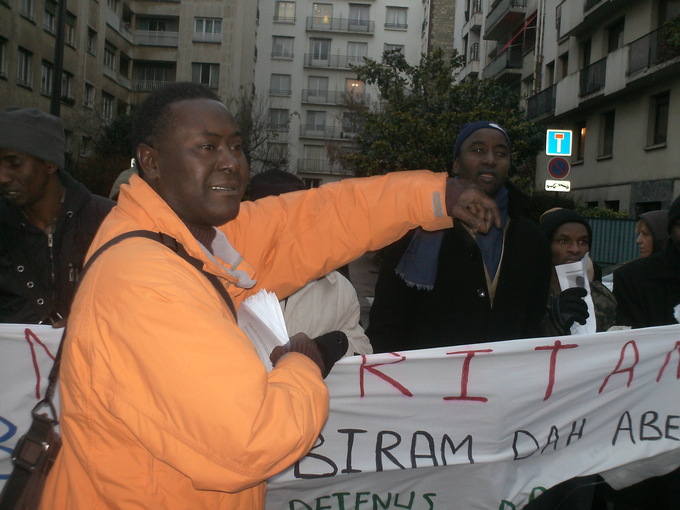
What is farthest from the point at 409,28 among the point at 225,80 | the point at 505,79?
the point at 505,79

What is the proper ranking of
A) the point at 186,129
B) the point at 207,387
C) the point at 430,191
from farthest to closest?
the point at 430,191, the point at 186,129, the point at 207,387

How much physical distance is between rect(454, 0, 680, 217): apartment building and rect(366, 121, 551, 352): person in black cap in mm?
16530

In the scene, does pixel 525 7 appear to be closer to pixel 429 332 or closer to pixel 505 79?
pixel 505 79

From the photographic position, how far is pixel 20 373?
9.34 ft

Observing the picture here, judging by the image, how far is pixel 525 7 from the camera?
29.8 m

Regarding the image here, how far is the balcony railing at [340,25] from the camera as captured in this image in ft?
181

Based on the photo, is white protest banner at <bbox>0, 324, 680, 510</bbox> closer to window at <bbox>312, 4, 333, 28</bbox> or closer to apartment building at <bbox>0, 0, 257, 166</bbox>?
apartment building at <bbox>0, 0, 257, 166</bbox>

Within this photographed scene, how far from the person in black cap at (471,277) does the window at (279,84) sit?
52.9 m

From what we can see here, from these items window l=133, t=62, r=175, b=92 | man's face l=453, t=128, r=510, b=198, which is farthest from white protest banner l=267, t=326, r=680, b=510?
window l=133, t=62, r=175, b=92

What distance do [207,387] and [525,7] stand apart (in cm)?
3201

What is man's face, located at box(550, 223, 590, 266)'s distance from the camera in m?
3.59

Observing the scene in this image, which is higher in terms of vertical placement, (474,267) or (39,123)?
(39,123)

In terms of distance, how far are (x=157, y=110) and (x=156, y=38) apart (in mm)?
41888

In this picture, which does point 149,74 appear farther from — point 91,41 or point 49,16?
point 49,16
